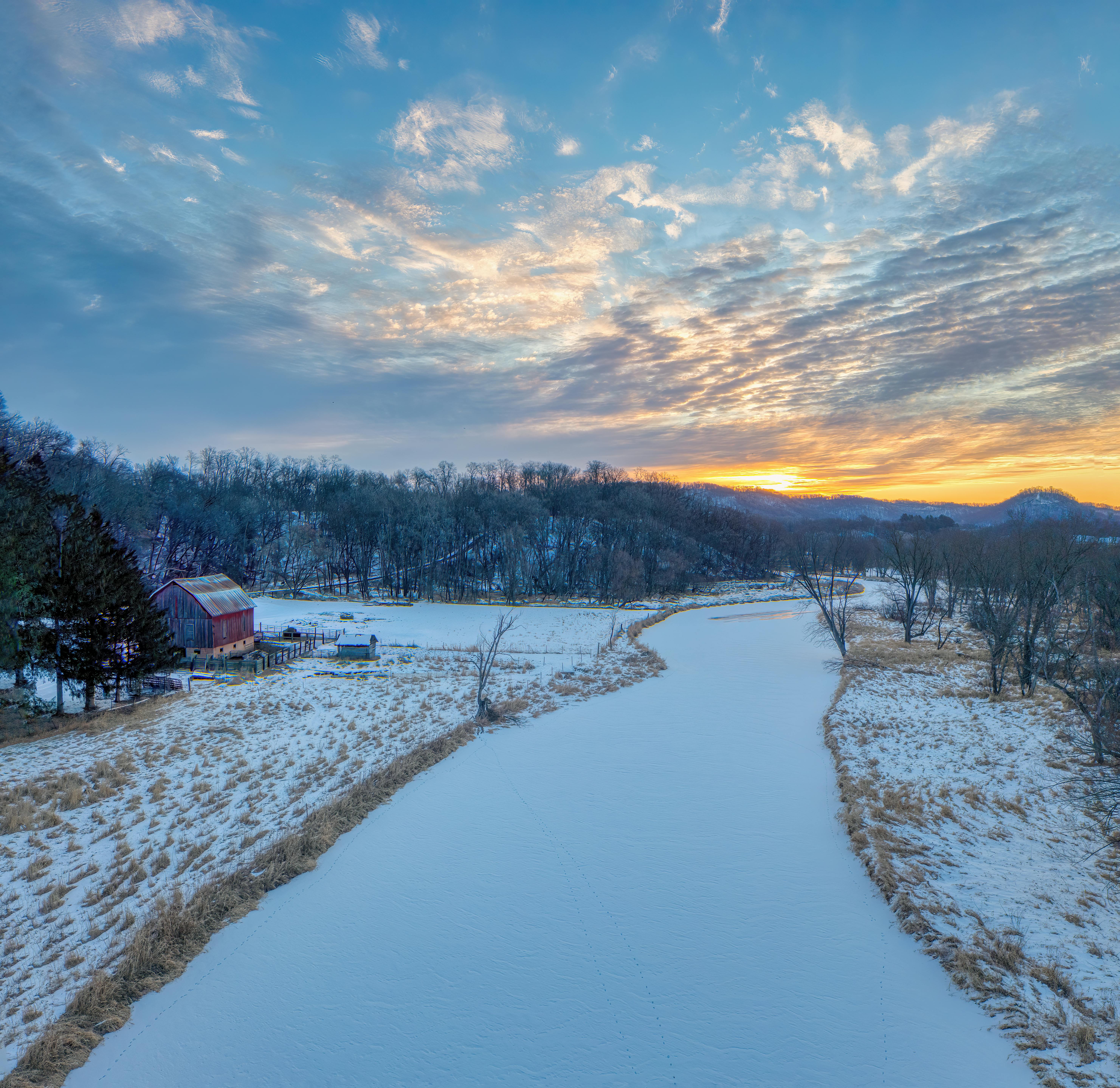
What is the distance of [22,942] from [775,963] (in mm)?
10349

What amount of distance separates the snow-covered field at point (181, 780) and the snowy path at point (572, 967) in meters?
1.77

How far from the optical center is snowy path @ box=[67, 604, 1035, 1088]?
6281 millimetres

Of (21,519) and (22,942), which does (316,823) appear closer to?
(22,942)

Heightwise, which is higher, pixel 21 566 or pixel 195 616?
pixel 21 566

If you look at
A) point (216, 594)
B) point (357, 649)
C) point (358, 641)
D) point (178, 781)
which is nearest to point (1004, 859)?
point (178, 781)

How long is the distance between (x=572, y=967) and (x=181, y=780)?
11355 mm

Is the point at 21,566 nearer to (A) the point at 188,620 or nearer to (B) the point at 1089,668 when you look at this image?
(A) the point at 188,620

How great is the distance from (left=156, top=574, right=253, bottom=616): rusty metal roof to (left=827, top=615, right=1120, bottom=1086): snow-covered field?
28.8 metres

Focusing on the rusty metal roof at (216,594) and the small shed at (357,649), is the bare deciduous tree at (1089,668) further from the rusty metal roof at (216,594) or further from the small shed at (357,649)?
the rusty metal roof at (216,594)

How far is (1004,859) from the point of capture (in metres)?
10.5

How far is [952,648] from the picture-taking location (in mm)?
33625

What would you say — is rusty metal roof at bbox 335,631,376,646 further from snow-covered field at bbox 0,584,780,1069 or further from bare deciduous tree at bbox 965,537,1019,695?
bare deciduous tree at bbox 965,537,1019,695

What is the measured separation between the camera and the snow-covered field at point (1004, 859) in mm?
6867

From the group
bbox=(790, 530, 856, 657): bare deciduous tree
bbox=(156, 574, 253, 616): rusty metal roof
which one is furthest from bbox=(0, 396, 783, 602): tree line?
bbox=(156, 574, 253, 616): rusty metal roof
